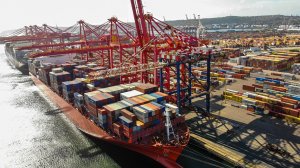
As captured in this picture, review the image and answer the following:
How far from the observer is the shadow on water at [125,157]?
33.8 m

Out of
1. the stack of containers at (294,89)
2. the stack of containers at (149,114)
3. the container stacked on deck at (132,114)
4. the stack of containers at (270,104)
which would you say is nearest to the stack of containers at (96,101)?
the container stacked on deck at (132,114)

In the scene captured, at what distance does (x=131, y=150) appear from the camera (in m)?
35.1

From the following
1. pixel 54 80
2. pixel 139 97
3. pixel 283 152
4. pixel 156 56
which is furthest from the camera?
pixel 54 80

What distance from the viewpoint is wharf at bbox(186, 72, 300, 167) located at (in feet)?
103

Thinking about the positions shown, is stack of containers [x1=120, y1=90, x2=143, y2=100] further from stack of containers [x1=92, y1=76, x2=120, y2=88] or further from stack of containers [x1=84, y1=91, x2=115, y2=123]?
stack of containers [x1=92, y1=76, x2=120, y2=88]

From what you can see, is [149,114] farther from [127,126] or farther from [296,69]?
[296,69]

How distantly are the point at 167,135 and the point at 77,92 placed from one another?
26.9 m

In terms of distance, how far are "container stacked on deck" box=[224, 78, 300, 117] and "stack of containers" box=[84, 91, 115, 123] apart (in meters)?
29.3

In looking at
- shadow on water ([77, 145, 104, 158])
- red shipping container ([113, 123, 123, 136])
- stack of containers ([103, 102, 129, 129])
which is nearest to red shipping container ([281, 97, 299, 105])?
stack of containers ([103, 102, 129, 129])

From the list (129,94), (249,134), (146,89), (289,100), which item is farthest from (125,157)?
(289,100)

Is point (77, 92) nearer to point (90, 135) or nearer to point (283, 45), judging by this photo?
point (90, 135)

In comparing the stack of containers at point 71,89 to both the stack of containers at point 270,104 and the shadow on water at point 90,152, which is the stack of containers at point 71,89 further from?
the stack of containers at point 270,104

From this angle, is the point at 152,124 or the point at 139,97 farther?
the point at 139,97

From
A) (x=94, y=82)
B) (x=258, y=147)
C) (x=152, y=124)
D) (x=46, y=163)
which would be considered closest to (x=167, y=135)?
(x=152, y=124)
